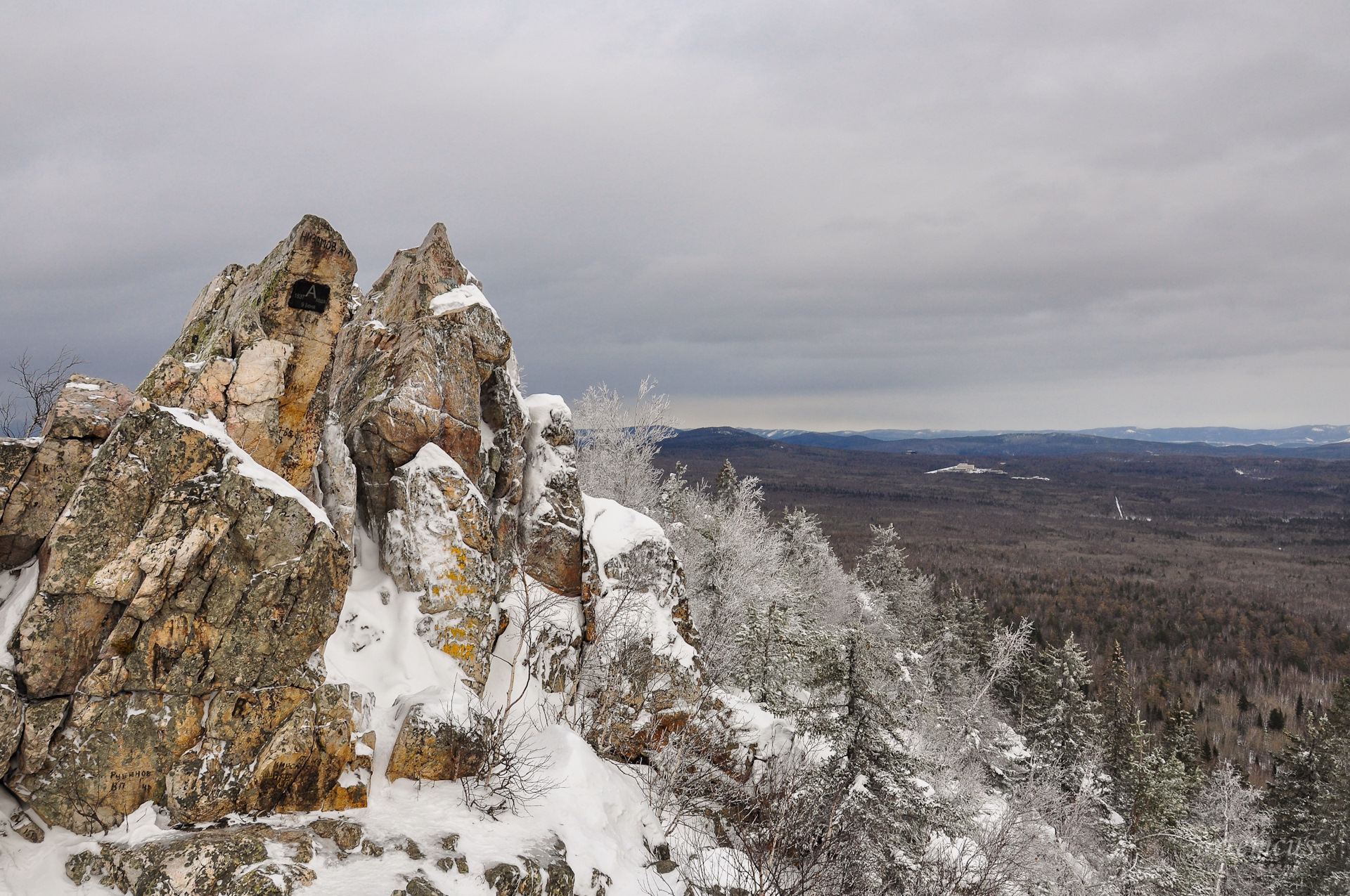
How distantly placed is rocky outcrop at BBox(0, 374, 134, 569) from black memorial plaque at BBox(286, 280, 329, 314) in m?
3.60

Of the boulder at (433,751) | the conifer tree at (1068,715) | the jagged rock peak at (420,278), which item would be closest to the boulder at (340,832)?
the boulder at (433,751)

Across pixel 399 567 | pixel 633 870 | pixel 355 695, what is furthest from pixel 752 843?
pixel 399 567

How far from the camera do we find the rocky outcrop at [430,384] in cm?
1435

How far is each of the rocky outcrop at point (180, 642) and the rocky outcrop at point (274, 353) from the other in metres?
1.74

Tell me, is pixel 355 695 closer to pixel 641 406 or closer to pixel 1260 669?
pixel 641 406

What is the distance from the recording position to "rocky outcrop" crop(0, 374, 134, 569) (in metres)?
9.09

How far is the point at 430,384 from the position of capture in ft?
48.7

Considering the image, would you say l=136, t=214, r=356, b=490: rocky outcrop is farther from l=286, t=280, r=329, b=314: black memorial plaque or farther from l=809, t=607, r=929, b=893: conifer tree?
l=809, t=607, r=929, b=893: conifer tree

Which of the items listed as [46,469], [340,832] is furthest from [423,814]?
[46,469]

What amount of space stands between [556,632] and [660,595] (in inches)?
137

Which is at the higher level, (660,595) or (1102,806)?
(660,595)

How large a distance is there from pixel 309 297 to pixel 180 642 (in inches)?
261

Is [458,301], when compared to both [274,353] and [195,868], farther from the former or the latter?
[195,868]

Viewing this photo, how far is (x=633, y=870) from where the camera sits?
1205cm
